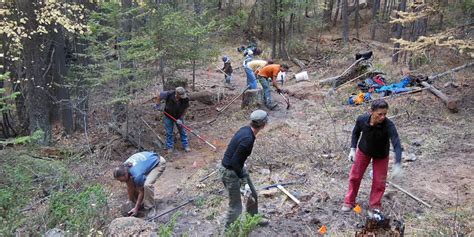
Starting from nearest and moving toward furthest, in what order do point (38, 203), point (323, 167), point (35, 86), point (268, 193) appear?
1. point (38, 203)
2. point (268, 193)
3. point (323, 167)
4. point (35, 86)

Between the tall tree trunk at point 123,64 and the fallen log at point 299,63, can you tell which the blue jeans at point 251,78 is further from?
the fallen log at point 299,63

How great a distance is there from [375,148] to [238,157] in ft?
5.67

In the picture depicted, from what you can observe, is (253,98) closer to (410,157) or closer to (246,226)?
(410,157)

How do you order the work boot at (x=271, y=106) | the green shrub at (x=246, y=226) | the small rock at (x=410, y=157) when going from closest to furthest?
the green shrub at (x=246, y=226) < the small rock at (x=410, y=157) < the work boot at (x=271, y=106)

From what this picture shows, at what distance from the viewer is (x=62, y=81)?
38.9 ft

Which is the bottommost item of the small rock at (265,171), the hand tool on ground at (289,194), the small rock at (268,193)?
the small rock at (265,171)

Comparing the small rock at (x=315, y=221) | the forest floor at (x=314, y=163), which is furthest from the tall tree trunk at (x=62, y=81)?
the small rock at (x=315, y=221)

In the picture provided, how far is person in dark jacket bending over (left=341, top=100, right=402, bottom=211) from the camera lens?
488cm

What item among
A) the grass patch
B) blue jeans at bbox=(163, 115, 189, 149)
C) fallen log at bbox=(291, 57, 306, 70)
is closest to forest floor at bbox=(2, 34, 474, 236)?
blue jeans at bbox=(163, 115, 189, 149)

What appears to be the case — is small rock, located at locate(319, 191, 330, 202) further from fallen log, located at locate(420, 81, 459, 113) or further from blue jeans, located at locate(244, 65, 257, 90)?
blue jeans, located at locate(244, 65, 257, 90)

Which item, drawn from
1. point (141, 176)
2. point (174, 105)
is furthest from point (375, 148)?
point (174, 105)

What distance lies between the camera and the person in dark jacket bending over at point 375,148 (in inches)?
192

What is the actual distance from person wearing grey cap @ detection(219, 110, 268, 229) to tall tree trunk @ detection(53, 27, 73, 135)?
776cm

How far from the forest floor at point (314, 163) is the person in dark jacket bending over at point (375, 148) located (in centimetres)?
35
